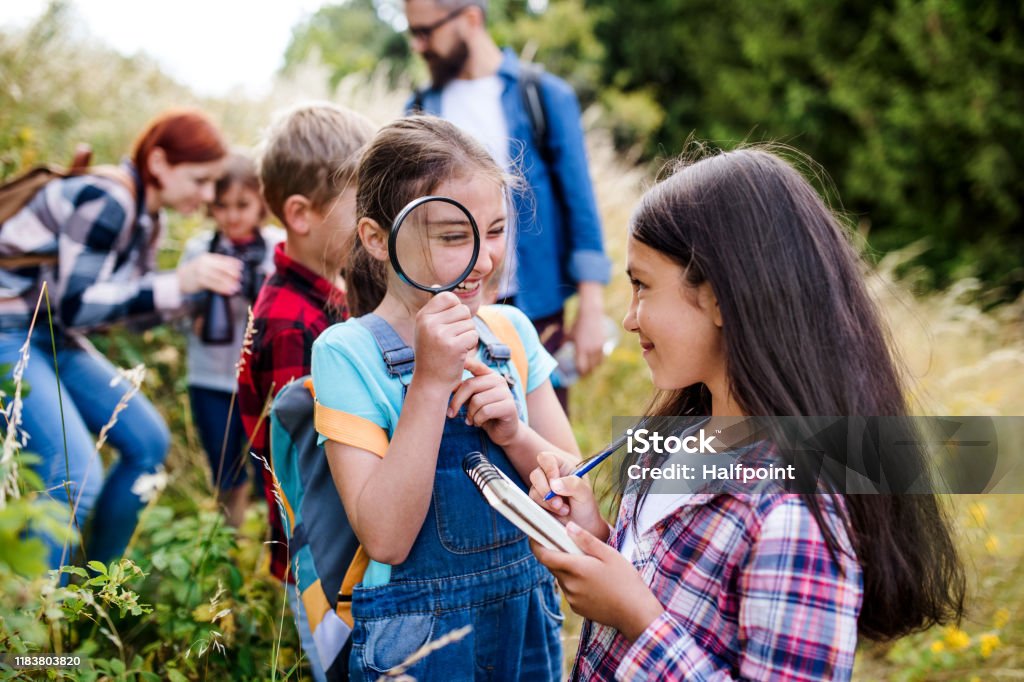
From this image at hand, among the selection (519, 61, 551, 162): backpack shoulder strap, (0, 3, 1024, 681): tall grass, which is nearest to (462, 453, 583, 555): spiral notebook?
(0, 3, 1024, 681): tall grass

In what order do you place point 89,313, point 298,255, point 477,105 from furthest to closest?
point 477,105 < point 89,313 < point 298,255

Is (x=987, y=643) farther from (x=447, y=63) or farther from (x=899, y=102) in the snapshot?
(x=899, y=102)

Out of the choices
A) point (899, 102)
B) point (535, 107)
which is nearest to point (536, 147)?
point (535, 107)

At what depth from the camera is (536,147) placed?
3.39 m

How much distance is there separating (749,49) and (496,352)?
9.62m

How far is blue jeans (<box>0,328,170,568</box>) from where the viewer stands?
261 cm

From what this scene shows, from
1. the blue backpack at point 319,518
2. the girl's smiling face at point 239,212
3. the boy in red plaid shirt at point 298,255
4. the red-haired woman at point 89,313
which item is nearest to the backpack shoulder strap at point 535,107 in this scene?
the boy in red plaid shirt at point 298,255

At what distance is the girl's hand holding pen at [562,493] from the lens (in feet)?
5.01

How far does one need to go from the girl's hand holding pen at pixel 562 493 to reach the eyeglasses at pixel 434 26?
7.64 ft

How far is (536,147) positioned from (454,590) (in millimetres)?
2231

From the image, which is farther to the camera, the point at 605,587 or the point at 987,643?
the point at 987,643

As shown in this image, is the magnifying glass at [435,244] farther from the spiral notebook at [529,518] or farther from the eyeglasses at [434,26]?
the eyeglasses at [434,26]

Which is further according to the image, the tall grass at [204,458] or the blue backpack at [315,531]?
the tall grass at [204,458]

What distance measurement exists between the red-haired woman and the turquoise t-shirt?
1333mm
